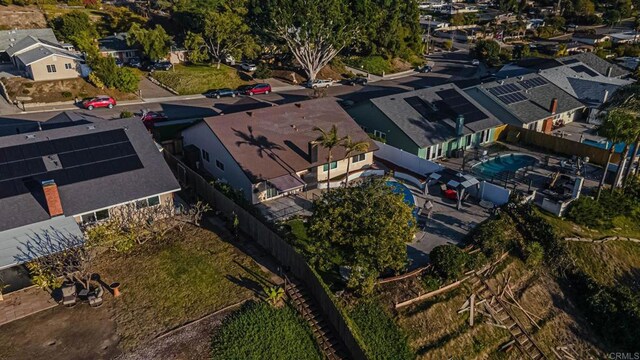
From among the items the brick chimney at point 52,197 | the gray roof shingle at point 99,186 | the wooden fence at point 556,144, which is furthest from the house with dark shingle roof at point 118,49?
the wooden fence at point 556,144

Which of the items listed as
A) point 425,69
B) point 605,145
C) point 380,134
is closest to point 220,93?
point 380,134

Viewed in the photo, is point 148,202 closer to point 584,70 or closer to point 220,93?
point 220,93

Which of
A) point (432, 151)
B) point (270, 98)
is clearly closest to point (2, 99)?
point (270, 98)

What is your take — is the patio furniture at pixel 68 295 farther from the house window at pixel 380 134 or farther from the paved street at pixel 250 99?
the paved street at pixel 250 99

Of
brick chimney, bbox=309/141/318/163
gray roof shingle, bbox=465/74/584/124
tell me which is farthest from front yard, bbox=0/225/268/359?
gray roof shingle, bbox=465/74/584/124

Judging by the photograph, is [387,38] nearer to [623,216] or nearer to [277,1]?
[277,1]

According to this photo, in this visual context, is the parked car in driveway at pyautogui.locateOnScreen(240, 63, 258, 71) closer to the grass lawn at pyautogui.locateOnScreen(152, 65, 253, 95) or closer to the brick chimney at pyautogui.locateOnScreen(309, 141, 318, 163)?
the grass lawn at pyautogui.locateOnScreen(152, 65, 253, 95)

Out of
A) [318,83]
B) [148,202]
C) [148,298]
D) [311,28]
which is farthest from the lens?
[318,83]
